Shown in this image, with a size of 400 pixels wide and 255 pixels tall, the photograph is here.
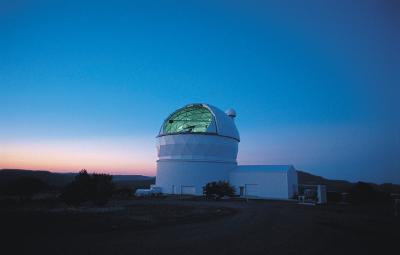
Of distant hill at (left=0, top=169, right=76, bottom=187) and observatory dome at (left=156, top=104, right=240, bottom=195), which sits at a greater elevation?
observatory dome at (left=156, top=104, right=240, bottom=195)

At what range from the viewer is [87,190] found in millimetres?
22094

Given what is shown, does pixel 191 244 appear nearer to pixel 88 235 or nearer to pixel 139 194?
pixel 88 235

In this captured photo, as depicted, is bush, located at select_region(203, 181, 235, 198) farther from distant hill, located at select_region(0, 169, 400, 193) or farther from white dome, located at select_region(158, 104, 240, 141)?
distant hill, located at select_region(0, 169, 400, 193)

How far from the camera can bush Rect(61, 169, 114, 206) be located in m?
21.9

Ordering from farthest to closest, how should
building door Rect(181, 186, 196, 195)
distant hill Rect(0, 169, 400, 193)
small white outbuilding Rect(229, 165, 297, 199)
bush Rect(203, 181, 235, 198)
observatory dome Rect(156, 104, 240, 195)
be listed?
Answer: 1. distant hill Rect(0, 169, 400, 193)
2. observatory dome Rect(156, 104, 240, 195)
3. building door Rect(181, 186, 196, 195)
4. small white outbuilding Rect(229, 165, 297, 199)
5. bush Rect(203, 181, 235, 198)

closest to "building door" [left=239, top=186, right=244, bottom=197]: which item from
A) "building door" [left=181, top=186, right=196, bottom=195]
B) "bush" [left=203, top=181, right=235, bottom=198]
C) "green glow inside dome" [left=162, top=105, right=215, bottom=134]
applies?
"bush" [left=203, top=181, right=235, bottom=198]

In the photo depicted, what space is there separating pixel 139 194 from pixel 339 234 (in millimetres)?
30275

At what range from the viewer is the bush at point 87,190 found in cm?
2186

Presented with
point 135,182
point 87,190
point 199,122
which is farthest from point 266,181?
point 135,182

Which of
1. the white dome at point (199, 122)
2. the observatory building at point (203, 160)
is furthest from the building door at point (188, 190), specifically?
the white dome at point (199, 122)

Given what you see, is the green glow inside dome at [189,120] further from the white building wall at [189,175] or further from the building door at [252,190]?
the building door at [252,190]

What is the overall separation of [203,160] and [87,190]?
22.7 metres

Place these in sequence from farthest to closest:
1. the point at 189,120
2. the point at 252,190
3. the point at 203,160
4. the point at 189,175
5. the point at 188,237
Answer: the point at 189,120 < the point at 203,160 < the point at 189,175 < the point at 252,190 < the point at 188,237

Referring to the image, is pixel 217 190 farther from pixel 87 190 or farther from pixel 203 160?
pixel 87 190
